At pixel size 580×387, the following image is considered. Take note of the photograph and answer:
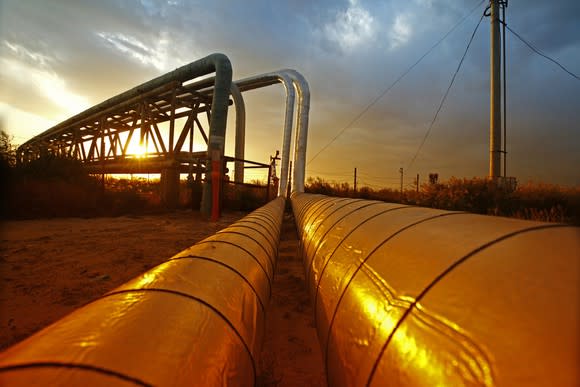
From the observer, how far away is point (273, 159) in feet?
46.6

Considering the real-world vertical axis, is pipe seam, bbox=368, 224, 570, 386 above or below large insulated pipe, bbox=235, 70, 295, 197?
below

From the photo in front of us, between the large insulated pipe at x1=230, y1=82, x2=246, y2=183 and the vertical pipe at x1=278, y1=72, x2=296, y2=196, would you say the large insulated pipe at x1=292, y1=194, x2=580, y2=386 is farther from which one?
the large insulated pipe at x1=230, y1=82, x2=246, y2=183

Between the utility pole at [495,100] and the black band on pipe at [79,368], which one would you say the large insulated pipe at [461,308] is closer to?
the black band on pipe at [79,368]

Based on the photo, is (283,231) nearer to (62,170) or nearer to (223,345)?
(223,345)

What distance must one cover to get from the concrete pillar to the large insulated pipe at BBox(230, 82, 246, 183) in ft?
12.0

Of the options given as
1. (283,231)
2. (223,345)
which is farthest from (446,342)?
(283,231)

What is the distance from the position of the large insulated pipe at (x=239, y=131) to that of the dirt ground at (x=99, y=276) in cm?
713

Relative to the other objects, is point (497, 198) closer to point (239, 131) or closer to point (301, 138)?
point (301, 138)

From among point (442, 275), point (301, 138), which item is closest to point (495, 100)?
point (301, 138)

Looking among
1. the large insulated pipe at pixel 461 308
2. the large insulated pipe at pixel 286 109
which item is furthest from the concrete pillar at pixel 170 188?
the large insulated pipe at pixel 461 308

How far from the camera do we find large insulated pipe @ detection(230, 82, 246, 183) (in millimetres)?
13352

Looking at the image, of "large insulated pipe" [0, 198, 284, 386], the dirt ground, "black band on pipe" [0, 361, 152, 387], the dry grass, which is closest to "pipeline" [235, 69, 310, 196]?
the dry grass

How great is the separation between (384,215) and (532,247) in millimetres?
1044

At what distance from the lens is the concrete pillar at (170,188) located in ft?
31.8
